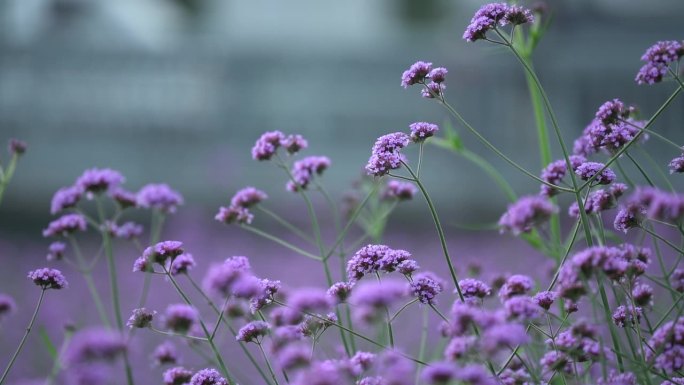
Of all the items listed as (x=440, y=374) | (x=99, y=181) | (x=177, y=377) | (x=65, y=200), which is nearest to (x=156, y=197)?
(x=99, y=181)

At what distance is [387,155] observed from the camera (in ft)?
4.47

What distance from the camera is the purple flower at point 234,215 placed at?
173 centimetres

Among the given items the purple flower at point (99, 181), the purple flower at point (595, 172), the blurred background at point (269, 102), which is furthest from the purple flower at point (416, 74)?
the blurred background at point (269, 102)

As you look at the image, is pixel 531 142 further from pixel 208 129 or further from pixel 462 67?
pixel 208 129

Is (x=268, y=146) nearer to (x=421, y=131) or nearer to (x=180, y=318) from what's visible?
(x=421, y=131)

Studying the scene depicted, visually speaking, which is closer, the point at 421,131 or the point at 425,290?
the point at 425,290

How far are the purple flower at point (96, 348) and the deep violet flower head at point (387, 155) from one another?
613 millimetres

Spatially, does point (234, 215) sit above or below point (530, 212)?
above

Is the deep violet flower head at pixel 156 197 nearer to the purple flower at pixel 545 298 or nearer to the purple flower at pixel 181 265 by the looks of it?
the purple flower at pixel 181 265

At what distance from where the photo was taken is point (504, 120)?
30.3ft

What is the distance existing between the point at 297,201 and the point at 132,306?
332 centimetres

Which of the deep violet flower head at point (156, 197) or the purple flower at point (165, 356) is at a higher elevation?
the deep violet flower head at point (156, 197)

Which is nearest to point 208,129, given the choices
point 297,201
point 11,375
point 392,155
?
point 297,201

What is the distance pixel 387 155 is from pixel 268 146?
0.39 metres
